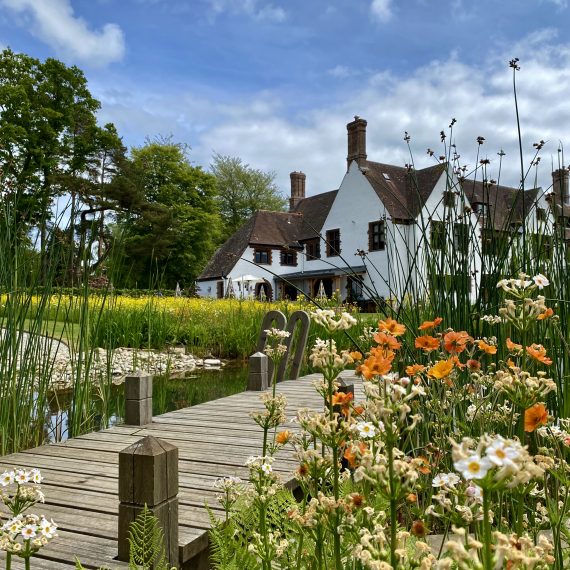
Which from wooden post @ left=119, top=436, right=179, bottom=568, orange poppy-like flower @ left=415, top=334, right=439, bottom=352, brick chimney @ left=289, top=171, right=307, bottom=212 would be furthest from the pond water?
brick chimney @ left=289, top=171, right=307, bottom=212

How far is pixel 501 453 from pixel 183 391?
6.35 m

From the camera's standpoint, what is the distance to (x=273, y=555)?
102cm

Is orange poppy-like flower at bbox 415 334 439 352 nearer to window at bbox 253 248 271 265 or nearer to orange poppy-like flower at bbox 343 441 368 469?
orange poppy-like flower at bbox 343 441 368 469

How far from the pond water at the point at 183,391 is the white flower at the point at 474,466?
426 centimetres

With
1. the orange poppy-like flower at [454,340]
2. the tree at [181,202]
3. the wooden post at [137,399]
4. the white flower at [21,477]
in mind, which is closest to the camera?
the white flower at [21,477]

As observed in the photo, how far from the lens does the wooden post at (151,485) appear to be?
164 cm

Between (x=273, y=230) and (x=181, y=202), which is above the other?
(x=181, y=202)

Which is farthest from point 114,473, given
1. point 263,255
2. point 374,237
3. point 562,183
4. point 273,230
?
point 273,230

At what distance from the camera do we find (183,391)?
657cm

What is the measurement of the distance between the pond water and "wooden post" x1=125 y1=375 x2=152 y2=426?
0.73 meters

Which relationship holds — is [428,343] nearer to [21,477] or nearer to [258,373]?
[21,477]

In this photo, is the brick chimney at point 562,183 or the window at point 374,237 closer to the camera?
the brick chimney at point 562,183

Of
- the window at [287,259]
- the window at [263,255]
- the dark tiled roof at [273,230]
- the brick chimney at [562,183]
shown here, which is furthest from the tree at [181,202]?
the brick chimney at [562,183]

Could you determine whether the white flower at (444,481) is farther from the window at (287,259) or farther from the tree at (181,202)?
the tree at (181,202)
